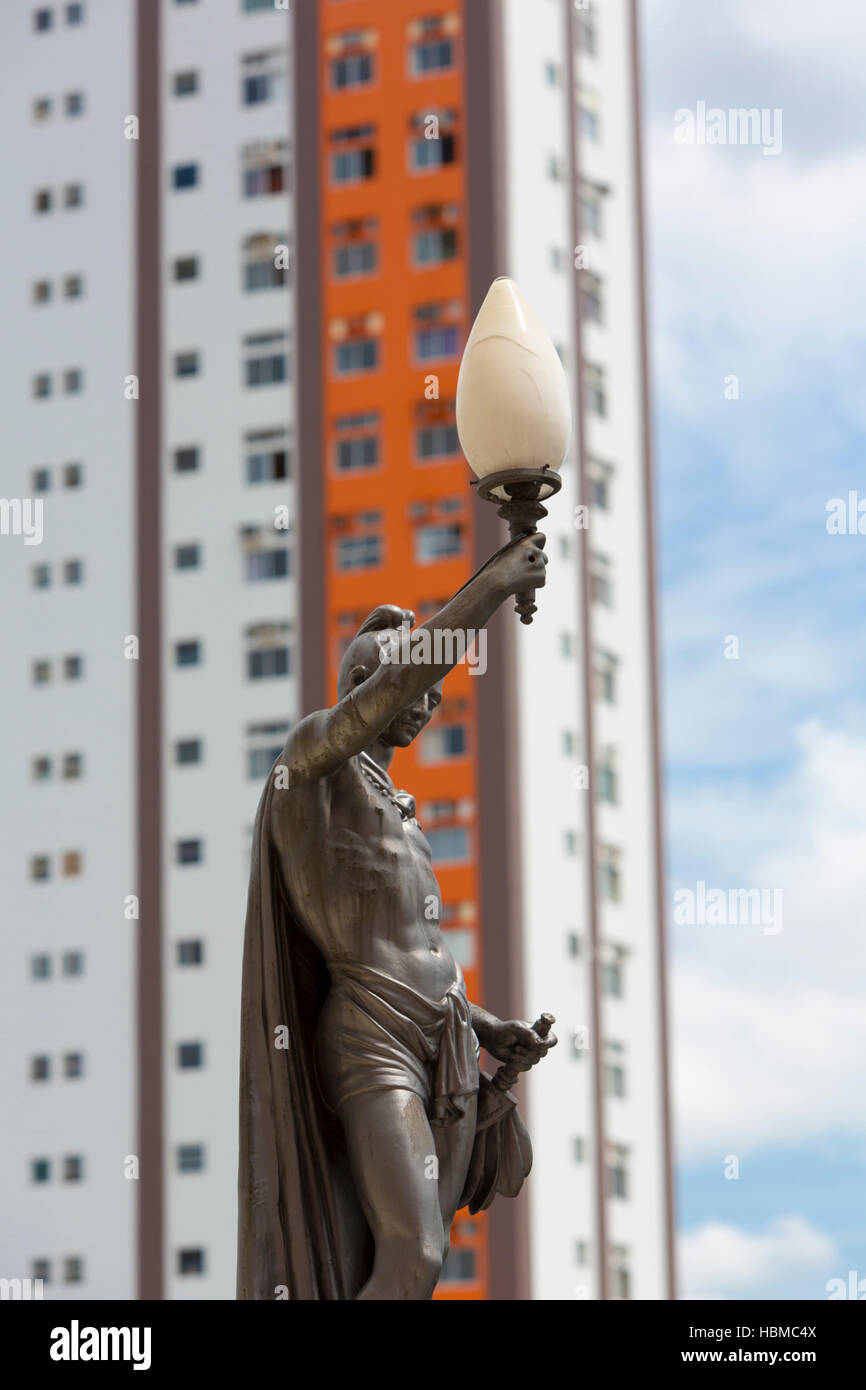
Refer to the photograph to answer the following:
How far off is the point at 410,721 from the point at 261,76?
64224 mm

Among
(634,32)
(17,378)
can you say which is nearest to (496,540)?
(17,378)

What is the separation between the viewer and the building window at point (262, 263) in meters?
70.7

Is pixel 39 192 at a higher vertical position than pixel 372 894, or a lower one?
higher

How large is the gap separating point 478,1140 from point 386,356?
5966 centimetres

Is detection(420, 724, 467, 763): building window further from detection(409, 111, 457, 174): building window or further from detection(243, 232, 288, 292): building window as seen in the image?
detection(409, 111, 457, 174): building window

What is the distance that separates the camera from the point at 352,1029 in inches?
359

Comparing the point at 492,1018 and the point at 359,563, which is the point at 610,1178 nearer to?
the point at 359,563

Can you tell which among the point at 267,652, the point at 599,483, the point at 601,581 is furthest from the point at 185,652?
the point at 599,483

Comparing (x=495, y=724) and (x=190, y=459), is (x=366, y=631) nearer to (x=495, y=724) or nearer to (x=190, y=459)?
(x=495, y=724)

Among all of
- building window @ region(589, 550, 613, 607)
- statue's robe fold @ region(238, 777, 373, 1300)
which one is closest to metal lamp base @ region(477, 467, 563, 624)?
statue's robe fold @ region(238, 777, 373, 1300)

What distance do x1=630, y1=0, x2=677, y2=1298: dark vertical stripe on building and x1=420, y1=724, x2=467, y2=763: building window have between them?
10324mm

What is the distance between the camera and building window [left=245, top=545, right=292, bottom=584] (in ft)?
228
